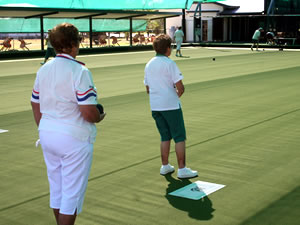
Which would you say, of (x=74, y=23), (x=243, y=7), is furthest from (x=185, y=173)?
(x=243, y=7)

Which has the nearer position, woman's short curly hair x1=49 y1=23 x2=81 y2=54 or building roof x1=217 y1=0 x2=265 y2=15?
woman's short curly hair x1=49 y1=23 x2=81 y2=54

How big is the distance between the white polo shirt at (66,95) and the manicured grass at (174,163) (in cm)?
139

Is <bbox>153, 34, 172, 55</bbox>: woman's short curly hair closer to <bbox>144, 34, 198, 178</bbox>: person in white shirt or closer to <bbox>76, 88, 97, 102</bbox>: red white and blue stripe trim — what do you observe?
<bbox>144, 34, 198, 178</bbox>: person in white shirt

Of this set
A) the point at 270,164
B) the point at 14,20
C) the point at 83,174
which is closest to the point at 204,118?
the point at 270,164

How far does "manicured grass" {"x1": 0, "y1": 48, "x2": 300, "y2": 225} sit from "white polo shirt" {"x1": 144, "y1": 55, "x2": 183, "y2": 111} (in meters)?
0.92

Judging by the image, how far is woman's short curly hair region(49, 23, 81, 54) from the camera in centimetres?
332

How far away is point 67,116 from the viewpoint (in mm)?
3371

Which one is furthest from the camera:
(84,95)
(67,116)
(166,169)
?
(166,169)

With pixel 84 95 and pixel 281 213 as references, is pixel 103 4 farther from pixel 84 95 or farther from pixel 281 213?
pixel 84 95

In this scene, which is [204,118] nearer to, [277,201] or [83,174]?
[277,201]

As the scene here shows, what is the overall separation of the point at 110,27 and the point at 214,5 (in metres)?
16.2

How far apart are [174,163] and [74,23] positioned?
31111 mm

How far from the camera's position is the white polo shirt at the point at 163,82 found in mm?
5305

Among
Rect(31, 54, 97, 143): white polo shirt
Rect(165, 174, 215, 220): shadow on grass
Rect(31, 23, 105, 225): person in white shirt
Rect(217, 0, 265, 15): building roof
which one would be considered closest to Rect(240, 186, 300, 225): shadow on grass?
Rect(165, 174, 215, 220): shadow on grass
